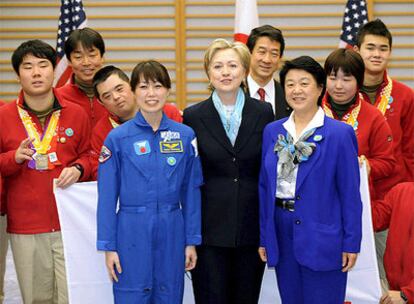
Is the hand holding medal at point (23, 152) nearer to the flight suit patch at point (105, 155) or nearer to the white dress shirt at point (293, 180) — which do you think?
the flight suit patch at point (105, 155)

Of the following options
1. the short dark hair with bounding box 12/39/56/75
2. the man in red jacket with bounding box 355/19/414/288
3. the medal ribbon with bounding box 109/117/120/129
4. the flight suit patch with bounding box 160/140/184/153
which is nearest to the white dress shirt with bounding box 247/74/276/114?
the man in red jacket with bounding box 355/19/414/288

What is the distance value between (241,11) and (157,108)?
9.62 feet

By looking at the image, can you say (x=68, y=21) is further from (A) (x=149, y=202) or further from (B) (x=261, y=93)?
(A) (x=149, y=202)

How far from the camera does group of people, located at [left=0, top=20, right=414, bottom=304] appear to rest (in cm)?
311

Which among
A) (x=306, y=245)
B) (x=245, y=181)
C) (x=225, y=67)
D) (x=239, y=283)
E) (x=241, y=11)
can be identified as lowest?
(x=239, y=283)

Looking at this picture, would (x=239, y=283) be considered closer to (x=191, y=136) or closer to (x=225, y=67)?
(x=191, y=136)

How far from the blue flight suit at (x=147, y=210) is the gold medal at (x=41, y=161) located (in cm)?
60

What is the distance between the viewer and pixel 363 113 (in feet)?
12.4

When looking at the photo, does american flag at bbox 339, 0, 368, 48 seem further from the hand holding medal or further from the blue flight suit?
the hand holding medal

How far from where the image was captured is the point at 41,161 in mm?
3658

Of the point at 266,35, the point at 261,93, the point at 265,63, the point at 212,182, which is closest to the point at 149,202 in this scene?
the point at 212,182

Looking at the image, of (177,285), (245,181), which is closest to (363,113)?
(245,181)

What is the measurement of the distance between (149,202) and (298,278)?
2.75 ft

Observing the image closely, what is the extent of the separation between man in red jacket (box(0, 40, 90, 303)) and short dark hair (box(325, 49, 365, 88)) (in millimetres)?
1570
